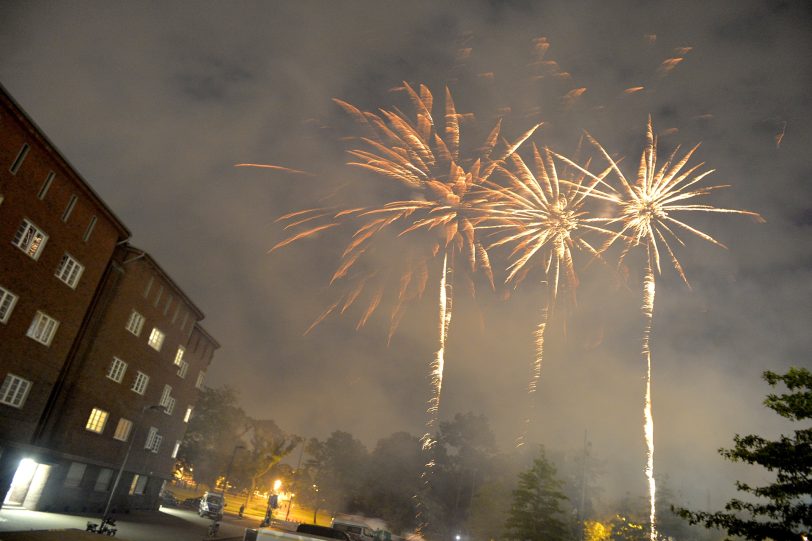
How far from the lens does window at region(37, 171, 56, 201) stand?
74.4ft

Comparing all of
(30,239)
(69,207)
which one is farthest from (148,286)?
(30,239)

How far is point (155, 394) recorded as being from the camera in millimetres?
36969

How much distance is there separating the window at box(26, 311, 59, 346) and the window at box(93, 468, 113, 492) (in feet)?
37.3

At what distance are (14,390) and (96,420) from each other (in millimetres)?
8143

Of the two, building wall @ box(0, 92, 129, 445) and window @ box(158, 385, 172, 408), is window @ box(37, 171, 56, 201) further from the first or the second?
window @ box(158, 385, 172, 408)

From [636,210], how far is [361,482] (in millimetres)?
A: 76438

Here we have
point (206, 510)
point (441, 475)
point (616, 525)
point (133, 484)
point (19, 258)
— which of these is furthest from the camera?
point (441, 475)

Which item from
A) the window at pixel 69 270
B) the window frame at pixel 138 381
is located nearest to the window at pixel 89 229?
the window at pixel 69 270

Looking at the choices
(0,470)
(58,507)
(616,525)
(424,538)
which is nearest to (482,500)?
(424,538)

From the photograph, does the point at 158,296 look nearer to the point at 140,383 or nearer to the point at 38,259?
the point at 140,383

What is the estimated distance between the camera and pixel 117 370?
3188 centimetres

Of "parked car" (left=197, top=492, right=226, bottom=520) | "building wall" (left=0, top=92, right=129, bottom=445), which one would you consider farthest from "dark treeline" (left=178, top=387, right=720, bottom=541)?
"building wall" (left=0, top=92, right=129, bottom=445)

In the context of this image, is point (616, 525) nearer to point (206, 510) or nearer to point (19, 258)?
point (206, 510)

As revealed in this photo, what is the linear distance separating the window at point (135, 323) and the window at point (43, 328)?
7270mm
